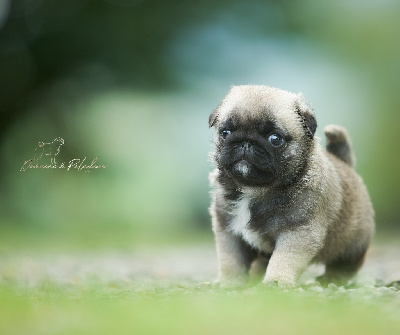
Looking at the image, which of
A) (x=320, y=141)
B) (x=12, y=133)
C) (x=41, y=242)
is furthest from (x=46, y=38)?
(x=320, y=141)

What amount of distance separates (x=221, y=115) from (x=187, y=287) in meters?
1.76

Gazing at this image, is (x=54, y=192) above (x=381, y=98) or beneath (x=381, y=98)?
beneath

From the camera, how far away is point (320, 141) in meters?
6.41

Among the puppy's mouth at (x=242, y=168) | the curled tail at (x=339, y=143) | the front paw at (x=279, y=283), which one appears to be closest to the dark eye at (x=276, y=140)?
the puppy's mouth at (x=242, y=168)

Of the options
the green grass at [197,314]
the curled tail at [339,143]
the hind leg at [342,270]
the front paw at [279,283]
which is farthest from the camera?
the curled tail at [339,143]

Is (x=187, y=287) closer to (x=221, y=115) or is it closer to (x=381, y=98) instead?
(x=221, y=115)

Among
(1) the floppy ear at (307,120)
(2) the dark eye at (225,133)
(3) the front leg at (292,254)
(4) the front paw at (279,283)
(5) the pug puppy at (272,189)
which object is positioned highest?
(1) the floppy ear at (307,120)

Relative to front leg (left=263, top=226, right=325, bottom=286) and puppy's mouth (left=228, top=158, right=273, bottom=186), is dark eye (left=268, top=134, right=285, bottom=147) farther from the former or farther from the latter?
front leg (left=263, top=226, right=325, bottom=286)

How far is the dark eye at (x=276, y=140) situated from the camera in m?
5.71

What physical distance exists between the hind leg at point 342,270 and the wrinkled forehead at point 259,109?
201cm

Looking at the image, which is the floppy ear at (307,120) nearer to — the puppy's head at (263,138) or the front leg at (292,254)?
the puppy's head at (263,138)

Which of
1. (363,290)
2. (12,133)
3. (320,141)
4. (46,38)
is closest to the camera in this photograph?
(363,290)

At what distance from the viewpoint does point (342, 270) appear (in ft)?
23.5

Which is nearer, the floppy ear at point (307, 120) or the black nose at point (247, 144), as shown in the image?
the black nose at point (247, 144)
